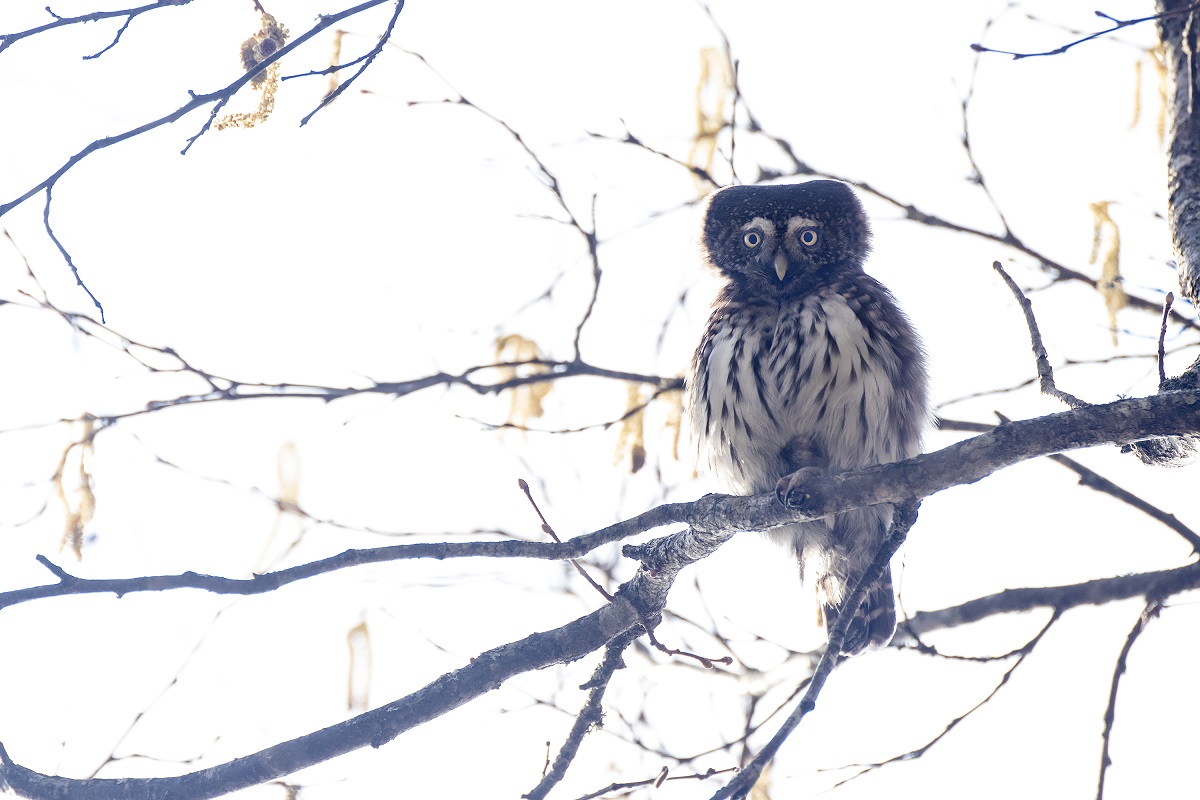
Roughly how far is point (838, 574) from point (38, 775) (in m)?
2.76

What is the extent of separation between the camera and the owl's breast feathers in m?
3.79

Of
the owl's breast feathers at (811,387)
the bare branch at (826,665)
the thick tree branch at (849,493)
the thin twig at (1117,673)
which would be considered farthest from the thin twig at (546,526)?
the thin twig at (1117,673)

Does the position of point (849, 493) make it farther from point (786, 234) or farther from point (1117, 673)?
point (786, 234)

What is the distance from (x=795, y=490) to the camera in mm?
2816

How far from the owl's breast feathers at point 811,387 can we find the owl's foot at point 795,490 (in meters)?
0.90

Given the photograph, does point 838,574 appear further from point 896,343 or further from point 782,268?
point 782,268

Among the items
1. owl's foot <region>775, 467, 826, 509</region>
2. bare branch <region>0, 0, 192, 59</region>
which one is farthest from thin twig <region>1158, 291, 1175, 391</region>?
bare branch <region>0, 0, 192, 59</region>

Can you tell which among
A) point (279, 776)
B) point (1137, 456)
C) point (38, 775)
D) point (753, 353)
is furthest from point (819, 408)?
point (38, 775)

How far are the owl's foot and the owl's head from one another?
143 centimetres

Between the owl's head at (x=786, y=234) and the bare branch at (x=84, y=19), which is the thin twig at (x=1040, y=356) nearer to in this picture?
the owl's head at (x=786, y=234)

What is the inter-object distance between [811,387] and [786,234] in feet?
2.94

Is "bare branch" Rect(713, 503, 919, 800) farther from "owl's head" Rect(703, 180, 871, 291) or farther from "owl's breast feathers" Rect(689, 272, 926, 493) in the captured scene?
"owl's head" Rect(703, 180, 871, 291)

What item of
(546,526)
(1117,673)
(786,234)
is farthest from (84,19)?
(1117,673)

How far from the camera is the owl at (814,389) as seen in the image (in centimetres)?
379
